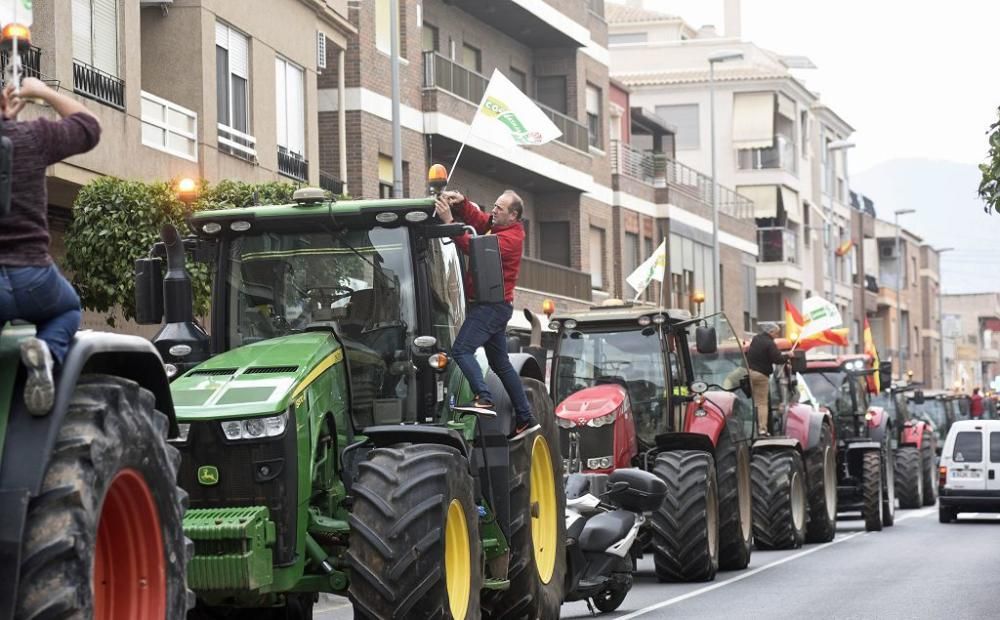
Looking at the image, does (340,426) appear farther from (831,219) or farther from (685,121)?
(831,219)

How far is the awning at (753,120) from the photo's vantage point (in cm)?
6606

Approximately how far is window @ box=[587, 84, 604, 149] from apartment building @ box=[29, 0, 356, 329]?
16597mm

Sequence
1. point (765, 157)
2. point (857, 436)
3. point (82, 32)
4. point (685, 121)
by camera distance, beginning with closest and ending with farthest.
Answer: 1. point (82, 32)
2. point (857, 436)
3. point (685, 121)
4. point (765, 157)

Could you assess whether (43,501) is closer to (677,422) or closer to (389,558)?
(389,558)

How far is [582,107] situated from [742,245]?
54.5 ft

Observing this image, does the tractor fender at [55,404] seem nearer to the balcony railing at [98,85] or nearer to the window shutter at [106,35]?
the balcony railing at [98,85]

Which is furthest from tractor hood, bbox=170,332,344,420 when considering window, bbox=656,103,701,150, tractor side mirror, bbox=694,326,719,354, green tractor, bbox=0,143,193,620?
window, bbox=656,103,701,150

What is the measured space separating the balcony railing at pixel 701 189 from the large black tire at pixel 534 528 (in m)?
39.9

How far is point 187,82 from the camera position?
25109mm

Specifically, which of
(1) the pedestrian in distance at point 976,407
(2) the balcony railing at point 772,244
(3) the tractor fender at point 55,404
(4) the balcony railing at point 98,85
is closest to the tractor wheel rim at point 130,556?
(3) the tractor fender at point 55,404

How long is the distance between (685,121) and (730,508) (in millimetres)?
48948

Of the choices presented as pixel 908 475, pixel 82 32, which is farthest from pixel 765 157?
pixel 82 32

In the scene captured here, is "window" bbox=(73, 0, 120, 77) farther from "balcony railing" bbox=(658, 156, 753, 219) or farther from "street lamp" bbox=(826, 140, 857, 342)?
"street lamp" bbox=(826, 140, 857, 342)

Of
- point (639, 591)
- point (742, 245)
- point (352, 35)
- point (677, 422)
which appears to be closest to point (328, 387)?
point (639, 591)
